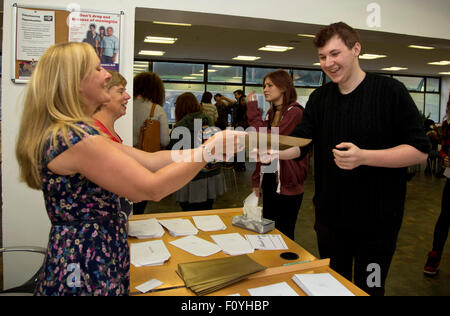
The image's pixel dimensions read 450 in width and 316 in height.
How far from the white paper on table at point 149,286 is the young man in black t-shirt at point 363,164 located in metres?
0.91

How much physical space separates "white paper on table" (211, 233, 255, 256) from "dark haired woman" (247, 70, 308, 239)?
77 cm

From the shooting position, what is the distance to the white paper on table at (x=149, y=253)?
1571 mm

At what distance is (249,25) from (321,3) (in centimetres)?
65

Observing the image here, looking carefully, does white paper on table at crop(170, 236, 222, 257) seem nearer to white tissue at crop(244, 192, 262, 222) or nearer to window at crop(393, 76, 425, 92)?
white tissue at crop(244, 192, 262, 222)

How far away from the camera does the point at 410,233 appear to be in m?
4.35

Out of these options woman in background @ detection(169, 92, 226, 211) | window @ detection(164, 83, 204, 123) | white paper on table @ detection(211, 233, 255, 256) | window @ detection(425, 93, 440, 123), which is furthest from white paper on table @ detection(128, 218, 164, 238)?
window @ detection(425, 93, 440, 123)

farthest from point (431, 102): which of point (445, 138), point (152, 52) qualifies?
point (445, 138)

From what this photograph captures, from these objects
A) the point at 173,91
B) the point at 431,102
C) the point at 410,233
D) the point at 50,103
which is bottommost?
the point at 410,233

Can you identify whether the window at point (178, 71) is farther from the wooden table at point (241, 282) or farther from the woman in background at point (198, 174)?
the wooden table at point (241, 282)

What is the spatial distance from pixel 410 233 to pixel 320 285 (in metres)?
3.58

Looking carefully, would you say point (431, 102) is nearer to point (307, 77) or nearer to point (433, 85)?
point (433, 85)

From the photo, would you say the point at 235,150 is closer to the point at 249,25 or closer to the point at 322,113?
the point at 322,113

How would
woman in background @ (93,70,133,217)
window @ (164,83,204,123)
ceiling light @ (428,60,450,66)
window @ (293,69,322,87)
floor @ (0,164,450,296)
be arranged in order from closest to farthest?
1. woman in background @ (93,70,133,217)
2. floor @ (0,164,450,296)
3. ceiling light @ (428,60,450,66)
4. window @ (164,83,204,123)
5. window @ (293,69,322,87)

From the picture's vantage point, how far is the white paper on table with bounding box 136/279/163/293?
53.5 inches
